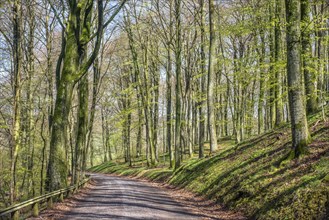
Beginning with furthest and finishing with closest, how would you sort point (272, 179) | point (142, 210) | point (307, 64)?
point (307, 64) < point (142, 210) < point (272, 179)

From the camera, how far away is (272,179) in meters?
11.0

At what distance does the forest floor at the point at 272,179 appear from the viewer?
8.34 metres

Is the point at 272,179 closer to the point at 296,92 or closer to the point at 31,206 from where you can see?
the point at 296,92

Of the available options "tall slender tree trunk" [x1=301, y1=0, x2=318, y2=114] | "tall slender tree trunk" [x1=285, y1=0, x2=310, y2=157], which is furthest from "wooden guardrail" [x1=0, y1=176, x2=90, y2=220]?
"tall slender tree trunk" [x1=301, y1=0, x2=318, y2=114]

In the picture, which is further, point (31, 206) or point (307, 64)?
point (307, 64)

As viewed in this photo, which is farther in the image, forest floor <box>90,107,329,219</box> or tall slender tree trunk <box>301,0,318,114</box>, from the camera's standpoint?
tall slender tree trunk <box>301,0,318,114</box>

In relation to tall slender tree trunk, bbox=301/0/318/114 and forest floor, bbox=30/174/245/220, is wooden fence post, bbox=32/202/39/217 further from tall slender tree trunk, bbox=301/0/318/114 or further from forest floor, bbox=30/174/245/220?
tall slender tree trunk, bbox=301/0/318/114

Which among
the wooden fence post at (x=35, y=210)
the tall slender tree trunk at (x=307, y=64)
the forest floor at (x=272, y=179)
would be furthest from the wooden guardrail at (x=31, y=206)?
the tall slender tree trunk at (x=307, y=64)

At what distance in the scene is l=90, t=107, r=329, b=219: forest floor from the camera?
27.4ft

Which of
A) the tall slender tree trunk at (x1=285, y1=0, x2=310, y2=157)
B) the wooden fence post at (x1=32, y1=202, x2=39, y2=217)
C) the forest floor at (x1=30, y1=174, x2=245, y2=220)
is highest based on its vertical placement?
the tall slender tree trunk at (x1=285, y1=0, x2=310, y2=157)

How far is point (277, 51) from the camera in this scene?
18.6 m

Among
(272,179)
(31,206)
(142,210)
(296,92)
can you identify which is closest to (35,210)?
(31,206)

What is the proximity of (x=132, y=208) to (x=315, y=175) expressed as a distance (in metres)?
6.30

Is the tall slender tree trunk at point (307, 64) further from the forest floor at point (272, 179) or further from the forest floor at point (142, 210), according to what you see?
the forest floor at point (142, 210)
